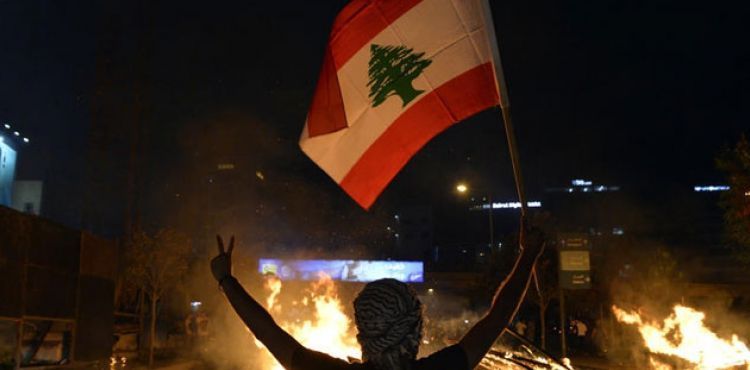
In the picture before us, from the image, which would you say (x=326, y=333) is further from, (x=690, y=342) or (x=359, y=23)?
(x=359, y=23)

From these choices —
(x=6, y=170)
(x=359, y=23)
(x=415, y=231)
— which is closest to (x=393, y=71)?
(x=359, y=23)

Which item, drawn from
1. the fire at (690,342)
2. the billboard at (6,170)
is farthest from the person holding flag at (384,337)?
the billboard at (6,170)

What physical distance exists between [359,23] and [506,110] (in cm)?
158

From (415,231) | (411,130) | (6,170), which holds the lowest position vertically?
(411,130)

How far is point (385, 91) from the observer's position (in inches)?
201

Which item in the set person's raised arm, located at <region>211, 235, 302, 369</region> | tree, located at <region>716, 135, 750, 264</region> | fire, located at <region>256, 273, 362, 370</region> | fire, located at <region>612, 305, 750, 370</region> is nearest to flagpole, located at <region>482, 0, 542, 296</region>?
person's raised arm, located at <region>211, 235, 302, 369</region>

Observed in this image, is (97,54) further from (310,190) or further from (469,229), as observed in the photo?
(469,229)

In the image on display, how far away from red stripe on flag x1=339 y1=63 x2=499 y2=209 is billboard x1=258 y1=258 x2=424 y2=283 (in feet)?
137

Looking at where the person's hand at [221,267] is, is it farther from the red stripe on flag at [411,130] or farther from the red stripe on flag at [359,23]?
the red stripe on flag at [359,23]

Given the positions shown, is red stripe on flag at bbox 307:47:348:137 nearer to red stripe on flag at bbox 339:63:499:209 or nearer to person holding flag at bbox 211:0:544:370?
person holding flag at bbox 211:0:544:370

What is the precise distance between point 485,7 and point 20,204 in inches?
2414

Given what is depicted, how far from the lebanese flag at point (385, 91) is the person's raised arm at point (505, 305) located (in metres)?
1.98

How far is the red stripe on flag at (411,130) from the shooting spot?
16.5ft

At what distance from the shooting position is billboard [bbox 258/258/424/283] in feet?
155
